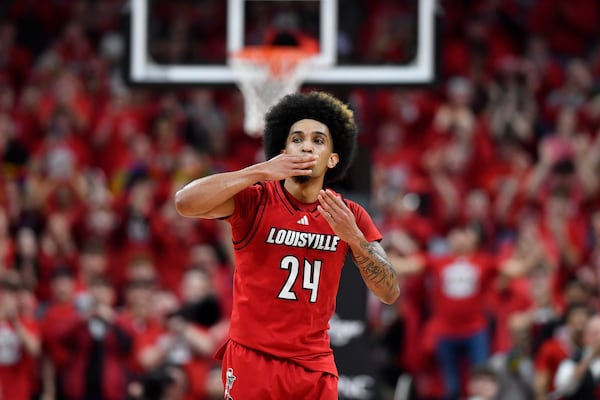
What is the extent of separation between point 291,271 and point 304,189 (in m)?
0.45

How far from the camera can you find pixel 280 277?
5633 mm

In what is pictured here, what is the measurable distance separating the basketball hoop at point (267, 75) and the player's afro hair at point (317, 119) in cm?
349

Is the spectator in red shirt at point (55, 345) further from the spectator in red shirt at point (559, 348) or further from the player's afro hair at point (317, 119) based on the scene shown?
the player's afro hair at point (317, 119)

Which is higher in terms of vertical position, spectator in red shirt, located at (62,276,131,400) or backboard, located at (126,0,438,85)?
backboard, located at (126,0,438,85)

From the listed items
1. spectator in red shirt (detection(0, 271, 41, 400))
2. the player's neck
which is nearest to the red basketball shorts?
the player's neck

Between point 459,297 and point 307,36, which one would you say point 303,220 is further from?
point 459,297

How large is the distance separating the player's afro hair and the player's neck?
28 centimetres

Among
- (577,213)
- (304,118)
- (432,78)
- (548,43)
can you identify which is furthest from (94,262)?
(548,43)

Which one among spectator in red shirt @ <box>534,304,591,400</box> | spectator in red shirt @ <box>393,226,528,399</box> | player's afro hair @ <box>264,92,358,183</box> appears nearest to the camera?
player's afro hair @ <box>264,92,358,183</box>

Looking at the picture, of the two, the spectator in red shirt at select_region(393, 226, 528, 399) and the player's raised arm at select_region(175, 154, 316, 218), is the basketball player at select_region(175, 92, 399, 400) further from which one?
the spectator in red shirt at select_region(393, 226, 528, 399)

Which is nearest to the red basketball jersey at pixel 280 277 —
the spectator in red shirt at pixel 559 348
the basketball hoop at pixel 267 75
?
the basketball hoop at pixel 267 75

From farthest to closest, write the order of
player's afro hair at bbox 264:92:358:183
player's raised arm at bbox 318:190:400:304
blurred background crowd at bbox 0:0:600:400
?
blurred background crowd at bbox 0:0:600:400 → player's afro hair at bbox 264:92:358:183 → player's raised arm at bbox 318:190:400:304

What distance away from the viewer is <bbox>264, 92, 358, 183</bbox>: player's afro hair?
5.95 m

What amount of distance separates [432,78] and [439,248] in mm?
3372
